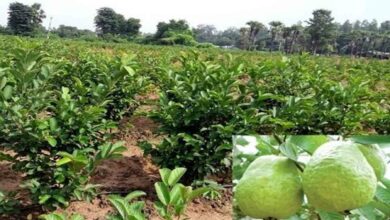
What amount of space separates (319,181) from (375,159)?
0.11 meters

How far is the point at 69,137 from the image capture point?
8.92 feet

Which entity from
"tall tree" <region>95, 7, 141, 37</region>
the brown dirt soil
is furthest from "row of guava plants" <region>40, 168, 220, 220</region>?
"tall tree" <region>95, 7, 141, 37</region>

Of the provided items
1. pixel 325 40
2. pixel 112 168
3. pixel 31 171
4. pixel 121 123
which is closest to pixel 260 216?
pixel 31 171

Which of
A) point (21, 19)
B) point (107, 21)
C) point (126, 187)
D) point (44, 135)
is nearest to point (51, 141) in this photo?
point (44, 135)

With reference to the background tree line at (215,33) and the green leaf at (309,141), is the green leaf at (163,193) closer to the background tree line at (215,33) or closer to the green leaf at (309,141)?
the green leaf at (309,141)

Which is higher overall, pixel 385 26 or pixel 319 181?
pixel 319 181

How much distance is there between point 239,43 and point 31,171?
146ft

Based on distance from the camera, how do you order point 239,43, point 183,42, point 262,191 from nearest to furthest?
1. point 262,191
2. point 183,42
3. point 239,43

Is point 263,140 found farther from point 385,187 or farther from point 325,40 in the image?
point 325,40

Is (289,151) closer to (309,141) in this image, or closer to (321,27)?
(309,141)

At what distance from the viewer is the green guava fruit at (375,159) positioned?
0.66m

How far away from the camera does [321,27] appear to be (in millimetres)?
40625

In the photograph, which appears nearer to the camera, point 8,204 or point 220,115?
point 8,204

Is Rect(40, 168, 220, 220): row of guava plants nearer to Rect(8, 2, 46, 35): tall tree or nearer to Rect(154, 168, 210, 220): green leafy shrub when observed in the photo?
Rect(154, 168, 210, 220): green leafy shrub
